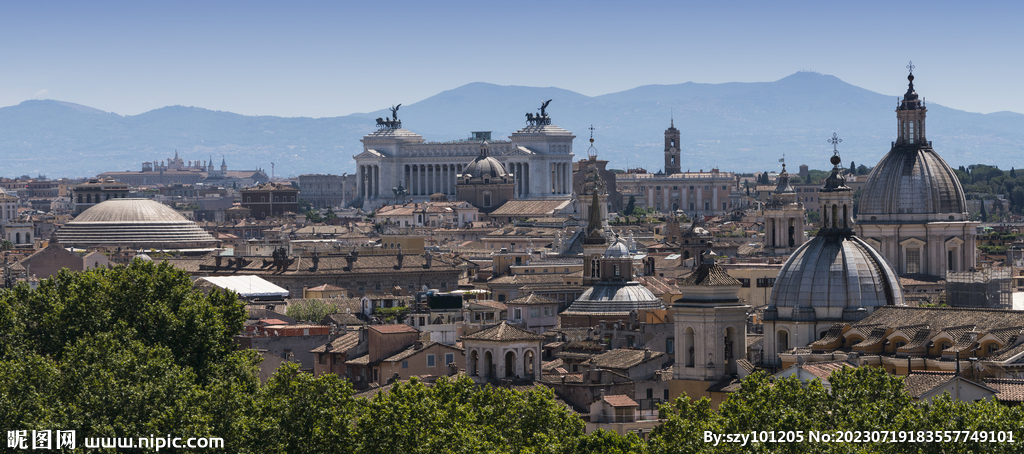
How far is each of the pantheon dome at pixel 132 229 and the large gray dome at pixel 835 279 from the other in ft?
317

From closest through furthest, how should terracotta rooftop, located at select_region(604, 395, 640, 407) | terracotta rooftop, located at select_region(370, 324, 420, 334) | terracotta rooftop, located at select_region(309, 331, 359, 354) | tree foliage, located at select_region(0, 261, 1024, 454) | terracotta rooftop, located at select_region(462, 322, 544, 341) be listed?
tree foliage, located at select_region(0, 261, 1024, 454) < terracotta rooftop, located at select_region(604, 395, 640, 407) < terracotta rooftop, located at select_region(462, 322, 544, 341) < terracotta rooftop, located at select_region(370, 324, 420, 334) < terracotta rooftop, located at select_region(309, 331, 359, 354)

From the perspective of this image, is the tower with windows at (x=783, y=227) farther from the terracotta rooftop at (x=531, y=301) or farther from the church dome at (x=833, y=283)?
the church dome at (x=833, y=283)

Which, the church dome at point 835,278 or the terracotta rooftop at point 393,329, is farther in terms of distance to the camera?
the terracotta rooftop at point 393,329

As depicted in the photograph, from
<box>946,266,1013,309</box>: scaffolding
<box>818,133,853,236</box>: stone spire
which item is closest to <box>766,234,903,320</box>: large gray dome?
<box>818,133,853,236</box>: stone spire

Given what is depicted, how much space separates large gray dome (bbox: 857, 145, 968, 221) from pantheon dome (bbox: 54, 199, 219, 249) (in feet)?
221

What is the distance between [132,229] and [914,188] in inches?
2961

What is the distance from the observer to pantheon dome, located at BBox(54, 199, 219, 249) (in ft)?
490

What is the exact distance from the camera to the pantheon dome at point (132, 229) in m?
149

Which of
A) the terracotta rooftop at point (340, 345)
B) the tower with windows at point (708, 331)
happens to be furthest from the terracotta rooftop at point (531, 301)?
the tower with windows at point (708, 331)

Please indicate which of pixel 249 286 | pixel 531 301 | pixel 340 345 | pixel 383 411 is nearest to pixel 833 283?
pixel 340 345

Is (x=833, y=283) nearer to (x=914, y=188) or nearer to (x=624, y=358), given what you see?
(x=624, y=358)

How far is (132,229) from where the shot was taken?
153 m

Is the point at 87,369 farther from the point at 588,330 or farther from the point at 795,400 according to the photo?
the point at 588,330

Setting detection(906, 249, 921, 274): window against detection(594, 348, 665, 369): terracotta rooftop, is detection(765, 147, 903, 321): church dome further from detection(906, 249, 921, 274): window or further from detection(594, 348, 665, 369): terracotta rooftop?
detection(906, 249, 921, 274): window
